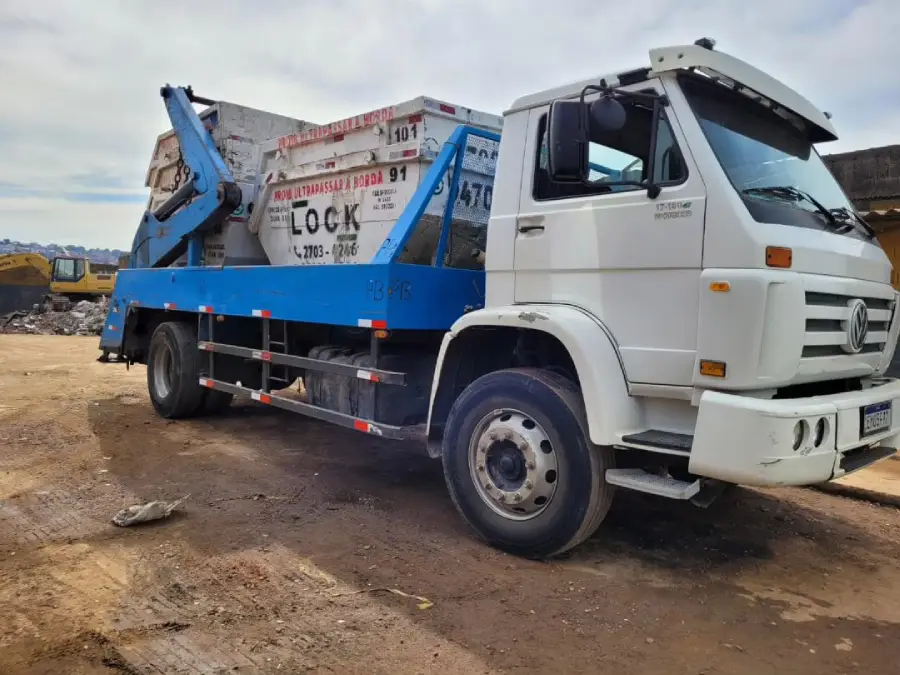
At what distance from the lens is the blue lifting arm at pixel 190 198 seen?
24.1ft

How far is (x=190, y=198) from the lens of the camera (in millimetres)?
7891

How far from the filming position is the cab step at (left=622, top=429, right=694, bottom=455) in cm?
333

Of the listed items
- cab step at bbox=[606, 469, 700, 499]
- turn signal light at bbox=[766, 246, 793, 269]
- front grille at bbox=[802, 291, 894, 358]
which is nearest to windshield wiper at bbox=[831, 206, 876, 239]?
front grille at bbox=[802, 291, 894, 358]

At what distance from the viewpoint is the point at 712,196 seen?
10.9ft

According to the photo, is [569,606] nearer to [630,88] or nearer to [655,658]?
[655,658]

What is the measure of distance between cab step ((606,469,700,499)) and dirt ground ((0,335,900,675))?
58cm

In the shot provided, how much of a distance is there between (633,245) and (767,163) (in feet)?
3.01

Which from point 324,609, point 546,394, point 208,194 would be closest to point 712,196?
point 546,394

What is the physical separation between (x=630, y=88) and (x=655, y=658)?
9.30 ft

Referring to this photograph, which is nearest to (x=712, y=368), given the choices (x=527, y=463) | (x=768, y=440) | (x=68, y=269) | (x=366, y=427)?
(x=768, y=440)

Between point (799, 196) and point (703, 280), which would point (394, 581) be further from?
point (799, 196)

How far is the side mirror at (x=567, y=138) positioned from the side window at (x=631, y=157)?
0.12 m

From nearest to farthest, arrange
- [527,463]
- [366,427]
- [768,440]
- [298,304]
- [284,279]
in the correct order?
[768,440] < [527,463] < [366,427] < [298,304] < [284,279]

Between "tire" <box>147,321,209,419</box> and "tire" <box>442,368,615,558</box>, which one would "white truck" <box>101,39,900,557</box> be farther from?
"tire" <box>147,321,209,419</box>
